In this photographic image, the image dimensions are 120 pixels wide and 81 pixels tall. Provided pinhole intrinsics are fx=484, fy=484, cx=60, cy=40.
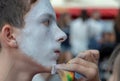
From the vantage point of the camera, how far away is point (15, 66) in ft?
7.63

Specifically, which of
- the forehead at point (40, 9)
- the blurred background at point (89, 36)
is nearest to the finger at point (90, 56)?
the forehead at point (40, 9)

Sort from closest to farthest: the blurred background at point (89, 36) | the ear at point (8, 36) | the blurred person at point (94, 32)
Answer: the ear at point (8, 36) < the blurred background at point (89, 36) < the blurred person at point (94, 32)

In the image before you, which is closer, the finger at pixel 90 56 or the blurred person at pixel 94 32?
the finger at pixel 90 56

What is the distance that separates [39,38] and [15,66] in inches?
7.1

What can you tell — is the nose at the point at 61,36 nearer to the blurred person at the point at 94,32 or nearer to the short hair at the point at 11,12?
the short hair at the point at 11,12

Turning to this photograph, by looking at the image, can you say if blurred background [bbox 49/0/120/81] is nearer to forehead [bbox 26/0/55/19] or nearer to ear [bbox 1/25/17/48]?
forehead [bbox 26/0/55/19]

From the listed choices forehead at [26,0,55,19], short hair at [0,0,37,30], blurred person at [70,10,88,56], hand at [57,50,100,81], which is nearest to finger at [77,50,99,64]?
hand at [57,50,100,81]

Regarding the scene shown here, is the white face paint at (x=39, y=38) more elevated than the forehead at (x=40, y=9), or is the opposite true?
the forehead at (x=40, y=9)

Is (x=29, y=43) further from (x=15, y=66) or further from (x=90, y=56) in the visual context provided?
(x=90, y=56)

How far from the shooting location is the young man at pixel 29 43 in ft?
7.59

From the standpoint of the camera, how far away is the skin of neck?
2.31m

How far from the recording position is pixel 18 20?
232cm

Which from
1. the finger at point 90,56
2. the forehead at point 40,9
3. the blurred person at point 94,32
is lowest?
the blurred person at point 94,32

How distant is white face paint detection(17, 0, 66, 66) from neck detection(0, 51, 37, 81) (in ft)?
0.18
